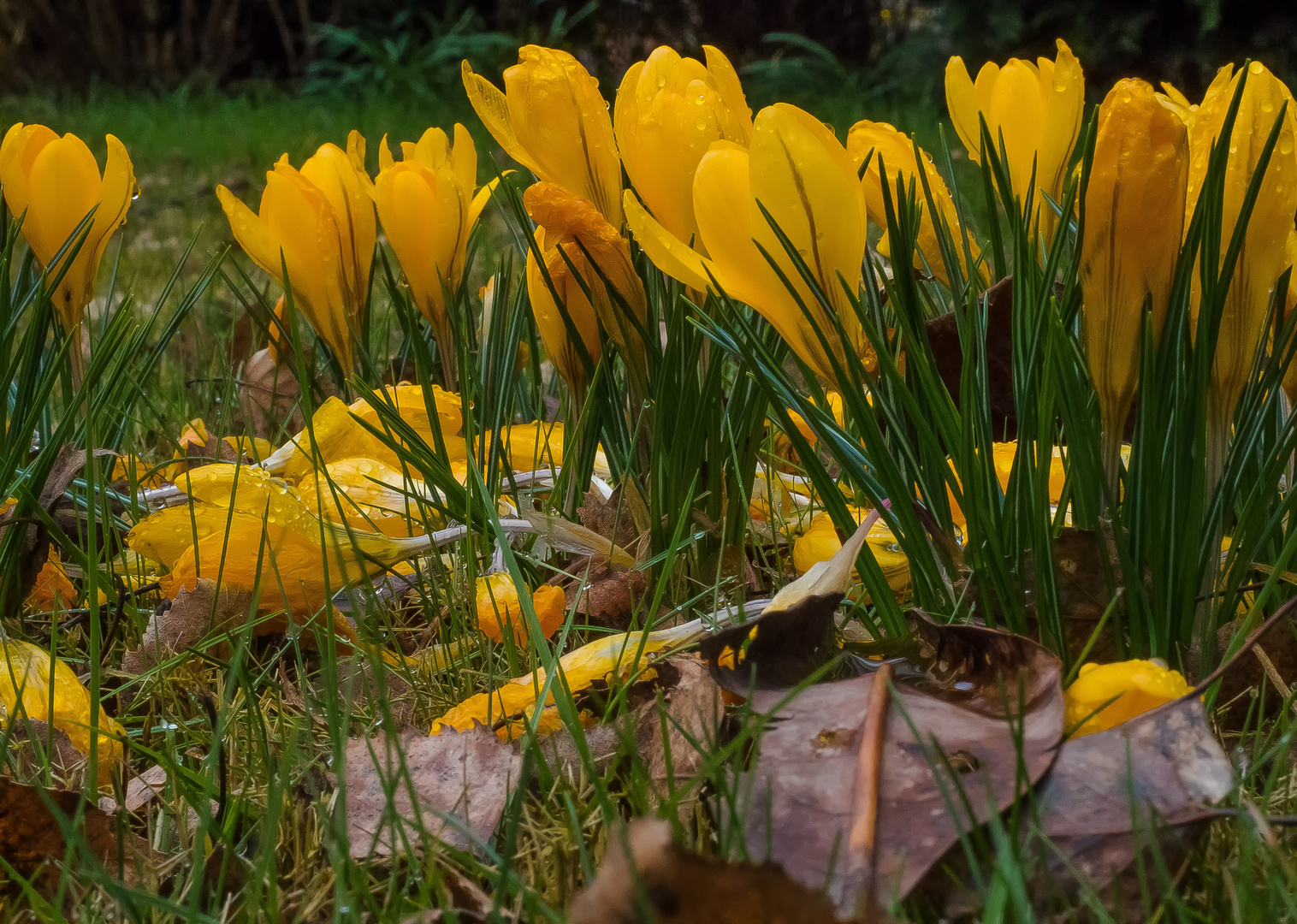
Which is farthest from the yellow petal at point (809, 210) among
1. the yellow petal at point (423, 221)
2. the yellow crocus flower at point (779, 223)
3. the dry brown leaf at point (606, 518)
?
the yellow petal at point (423, 221)

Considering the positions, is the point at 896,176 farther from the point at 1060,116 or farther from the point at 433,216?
the point at 433,216

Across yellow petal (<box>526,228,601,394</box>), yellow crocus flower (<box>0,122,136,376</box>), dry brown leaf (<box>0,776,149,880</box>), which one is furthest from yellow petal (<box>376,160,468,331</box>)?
dry brown leaf (<box>0,776,149,880</box>)

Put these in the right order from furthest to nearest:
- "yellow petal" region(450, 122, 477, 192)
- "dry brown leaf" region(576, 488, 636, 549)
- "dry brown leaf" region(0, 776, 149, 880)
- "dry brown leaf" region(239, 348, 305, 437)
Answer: "dry brown leaf" region(239, 348, 305, 437)
"yellow petal" region(450, 122, 477, 192)
"dry brown leaf" region(576, 488, 636, 549)
"dry brown leaf" region(0, 776, 149, 880)

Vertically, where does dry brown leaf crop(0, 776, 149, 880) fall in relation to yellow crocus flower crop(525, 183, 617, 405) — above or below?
below

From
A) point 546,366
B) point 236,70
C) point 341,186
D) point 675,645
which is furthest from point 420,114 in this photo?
point 675,645

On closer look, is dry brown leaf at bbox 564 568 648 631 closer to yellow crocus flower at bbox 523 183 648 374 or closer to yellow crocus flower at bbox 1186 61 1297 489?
yellow crocus flower at bbox 523 183 648 374

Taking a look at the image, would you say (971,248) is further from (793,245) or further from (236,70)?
(236,70)

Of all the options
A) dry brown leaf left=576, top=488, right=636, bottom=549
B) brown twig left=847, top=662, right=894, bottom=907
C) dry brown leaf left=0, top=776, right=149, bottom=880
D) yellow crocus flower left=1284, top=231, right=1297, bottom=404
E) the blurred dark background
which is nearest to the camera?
brown twig left=847, top=662, right=894, bottom=907

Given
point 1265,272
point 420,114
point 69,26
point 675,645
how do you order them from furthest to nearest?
point 69,26 < point 420,114 < point 675,645 < point 1265,272
